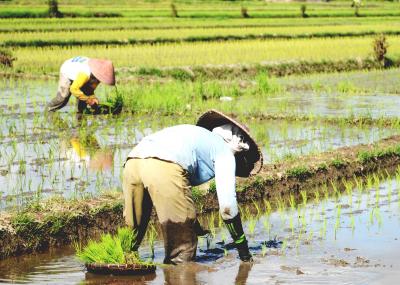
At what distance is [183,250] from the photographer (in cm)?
440

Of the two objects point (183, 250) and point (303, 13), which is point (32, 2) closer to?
point (303, 13)

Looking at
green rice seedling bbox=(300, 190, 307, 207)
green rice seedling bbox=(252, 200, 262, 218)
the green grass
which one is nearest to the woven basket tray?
green rice seedling bbox=(252, 200, 262, 218)

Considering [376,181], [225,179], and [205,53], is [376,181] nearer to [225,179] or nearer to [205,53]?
[225,179]

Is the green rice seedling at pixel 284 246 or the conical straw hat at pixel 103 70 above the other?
the conical straw hat at pixel 103 70

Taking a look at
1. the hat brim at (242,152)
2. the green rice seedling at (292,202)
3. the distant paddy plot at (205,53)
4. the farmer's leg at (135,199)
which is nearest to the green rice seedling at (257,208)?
the green rice seedling at (292,202)

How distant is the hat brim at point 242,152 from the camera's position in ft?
14.4

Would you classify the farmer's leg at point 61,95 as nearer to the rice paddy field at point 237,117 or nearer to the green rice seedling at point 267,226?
the rice paddy field at point 237,117

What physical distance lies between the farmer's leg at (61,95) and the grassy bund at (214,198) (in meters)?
3.74

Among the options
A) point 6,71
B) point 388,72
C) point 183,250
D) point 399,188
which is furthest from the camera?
point 388,72

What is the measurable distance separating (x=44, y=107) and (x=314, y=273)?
7.21 meters

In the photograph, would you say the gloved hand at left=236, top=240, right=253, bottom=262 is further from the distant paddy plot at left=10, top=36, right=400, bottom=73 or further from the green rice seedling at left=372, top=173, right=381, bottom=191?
the distant paddy plot at left=10, top=36, right=400, bottom=73

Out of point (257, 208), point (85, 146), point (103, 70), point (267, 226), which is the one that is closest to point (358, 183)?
point (257, 208)

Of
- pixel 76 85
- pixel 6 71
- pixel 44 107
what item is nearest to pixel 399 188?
pixel 76 85

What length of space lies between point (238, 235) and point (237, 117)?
6158mm
